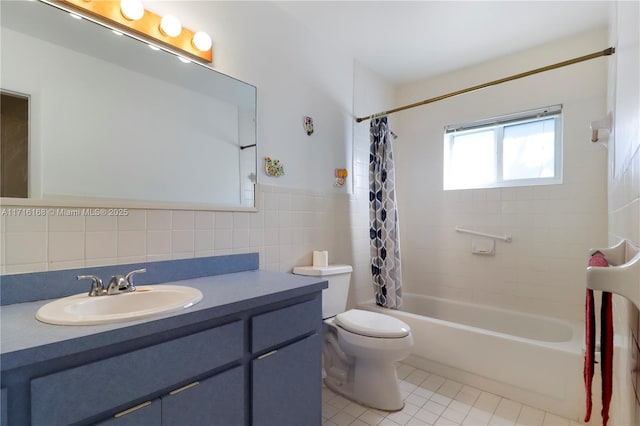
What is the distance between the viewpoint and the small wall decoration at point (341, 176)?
2.43m

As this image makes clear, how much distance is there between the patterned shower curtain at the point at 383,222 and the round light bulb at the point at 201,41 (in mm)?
1409

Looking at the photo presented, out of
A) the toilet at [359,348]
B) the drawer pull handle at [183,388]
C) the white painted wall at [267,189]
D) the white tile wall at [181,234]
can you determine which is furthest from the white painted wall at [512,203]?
the drawer pull handle at [183,388]

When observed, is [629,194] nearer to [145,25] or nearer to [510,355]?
[510,355]

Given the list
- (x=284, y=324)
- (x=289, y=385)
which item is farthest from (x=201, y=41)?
(x=289, y=385)

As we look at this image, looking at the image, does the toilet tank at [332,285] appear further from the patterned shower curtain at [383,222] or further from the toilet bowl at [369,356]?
the patterned shower curtain at [383,222]

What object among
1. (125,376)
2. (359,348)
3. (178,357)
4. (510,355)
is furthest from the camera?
(510,355)

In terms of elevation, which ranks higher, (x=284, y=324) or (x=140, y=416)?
(x=284, y=324)

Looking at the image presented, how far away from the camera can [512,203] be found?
2.45 meters

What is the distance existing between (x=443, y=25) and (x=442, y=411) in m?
2.47

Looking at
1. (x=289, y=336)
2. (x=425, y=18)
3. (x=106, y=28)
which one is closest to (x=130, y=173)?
(x=106, y=28)

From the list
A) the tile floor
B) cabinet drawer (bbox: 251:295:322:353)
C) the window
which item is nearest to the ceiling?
the window

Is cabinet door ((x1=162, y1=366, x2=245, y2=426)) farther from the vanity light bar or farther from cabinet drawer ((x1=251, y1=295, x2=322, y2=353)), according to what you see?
the vanity light bar

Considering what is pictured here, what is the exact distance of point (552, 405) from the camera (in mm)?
1718

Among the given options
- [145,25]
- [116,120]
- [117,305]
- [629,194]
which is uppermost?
[145,25]
